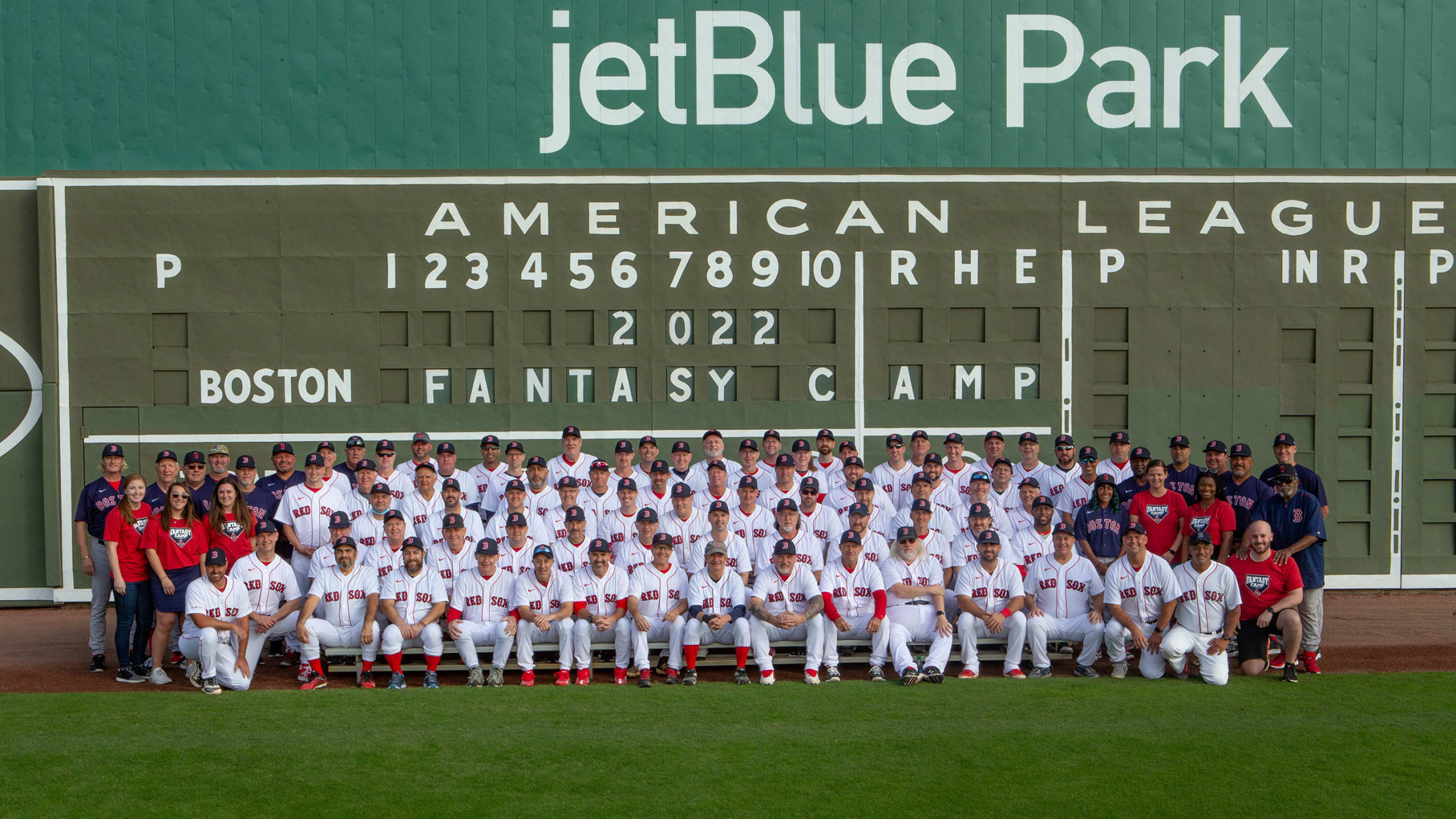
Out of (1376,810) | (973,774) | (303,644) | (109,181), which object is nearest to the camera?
(1376,810)

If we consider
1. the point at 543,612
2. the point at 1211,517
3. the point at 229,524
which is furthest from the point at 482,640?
the point at 1211,517

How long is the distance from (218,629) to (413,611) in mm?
1393

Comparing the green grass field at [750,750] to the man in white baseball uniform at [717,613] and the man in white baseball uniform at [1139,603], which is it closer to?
the man in white baseball uniform at [1139,603]

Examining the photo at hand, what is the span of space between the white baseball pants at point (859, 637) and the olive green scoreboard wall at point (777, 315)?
9.48 feet

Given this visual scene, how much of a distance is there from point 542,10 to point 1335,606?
1016 centimetres

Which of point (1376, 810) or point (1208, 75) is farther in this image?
point (1208, 75)

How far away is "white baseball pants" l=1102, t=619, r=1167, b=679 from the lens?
8.57m

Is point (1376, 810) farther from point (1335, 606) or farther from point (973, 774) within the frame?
point (1335, 606)

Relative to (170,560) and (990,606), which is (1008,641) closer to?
(990,606)

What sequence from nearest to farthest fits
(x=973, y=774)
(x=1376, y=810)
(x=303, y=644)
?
(x=1376, y=810)
(x=973, y=774)
(x=303, y=644)

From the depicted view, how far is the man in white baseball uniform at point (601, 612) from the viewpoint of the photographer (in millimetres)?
8617

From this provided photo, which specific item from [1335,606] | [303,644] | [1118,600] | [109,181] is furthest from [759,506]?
[109,181]

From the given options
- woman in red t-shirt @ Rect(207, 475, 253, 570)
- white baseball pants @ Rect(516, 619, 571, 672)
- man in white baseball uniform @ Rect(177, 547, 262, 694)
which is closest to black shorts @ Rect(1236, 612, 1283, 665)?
white baseball pants @ Rect(516, 619, 571, 672)

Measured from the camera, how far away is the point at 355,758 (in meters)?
6.61
